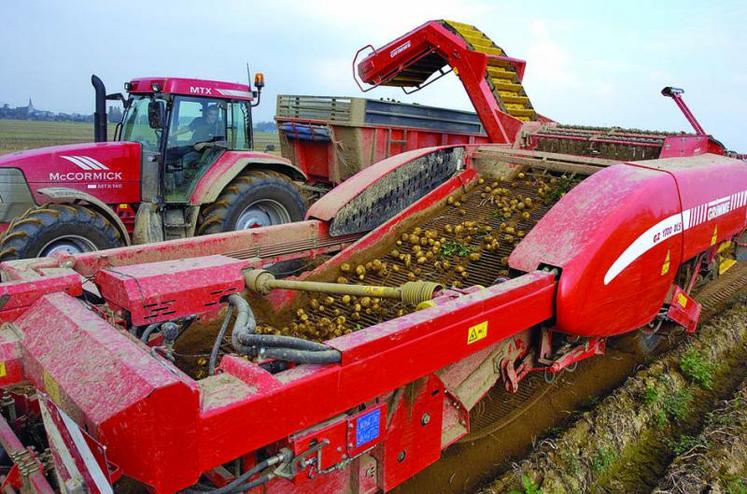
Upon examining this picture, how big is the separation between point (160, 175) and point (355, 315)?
335 cm

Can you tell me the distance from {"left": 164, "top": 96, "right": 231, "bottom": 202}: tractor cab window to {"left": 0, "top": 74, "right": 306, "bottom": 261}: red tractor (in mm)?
10

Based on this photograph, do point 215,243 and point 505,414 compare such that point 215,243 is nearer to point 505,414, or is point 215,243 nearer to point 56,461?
point 56,461

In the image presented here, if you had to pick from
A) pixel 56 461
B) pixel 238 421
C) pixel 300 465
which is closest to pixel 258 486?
pixel 300 465

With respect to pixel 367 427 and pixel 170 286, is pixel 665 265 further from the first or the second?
pixel 170 286

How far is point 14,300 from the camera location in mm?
2332

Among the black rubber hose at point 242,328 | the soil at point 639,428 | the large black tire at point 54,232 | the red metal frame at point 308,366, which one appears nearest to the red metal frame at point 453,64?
the red metal frame at point 308,366

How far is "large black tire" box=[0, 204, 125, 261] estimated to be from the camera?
15.3ft

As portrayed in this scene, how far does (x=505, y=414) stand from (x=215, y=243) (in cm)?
204

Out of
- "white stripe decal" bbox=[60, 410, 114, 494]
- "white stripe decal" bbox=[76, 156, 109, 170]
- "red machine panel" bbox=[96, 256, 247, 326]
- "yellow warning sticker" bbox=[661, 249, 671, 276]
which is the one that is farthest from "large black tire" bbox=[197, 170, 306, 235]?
"white stripe decal" bbox=[60, 410, 114, 494]

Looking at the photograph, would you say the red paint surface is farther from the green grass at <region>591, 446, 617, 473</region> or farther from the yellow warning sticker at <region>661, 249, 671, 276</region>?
the green grass at <region>591, 446, 617, 473</region>

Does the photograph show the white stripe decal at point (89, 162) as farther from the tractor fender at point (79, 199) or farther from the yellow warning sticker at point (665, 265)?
the yellow warning sticker at point (665, 265)

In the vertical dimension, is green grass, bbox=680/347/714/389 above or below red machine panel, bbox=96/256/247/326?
below

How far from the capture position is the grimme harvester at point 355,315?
1.73 metres

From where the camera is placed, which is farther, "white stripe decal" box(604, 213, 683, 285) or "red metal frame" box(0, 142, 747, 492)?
"white stripe decal" box(604, 213, 683, 285)
